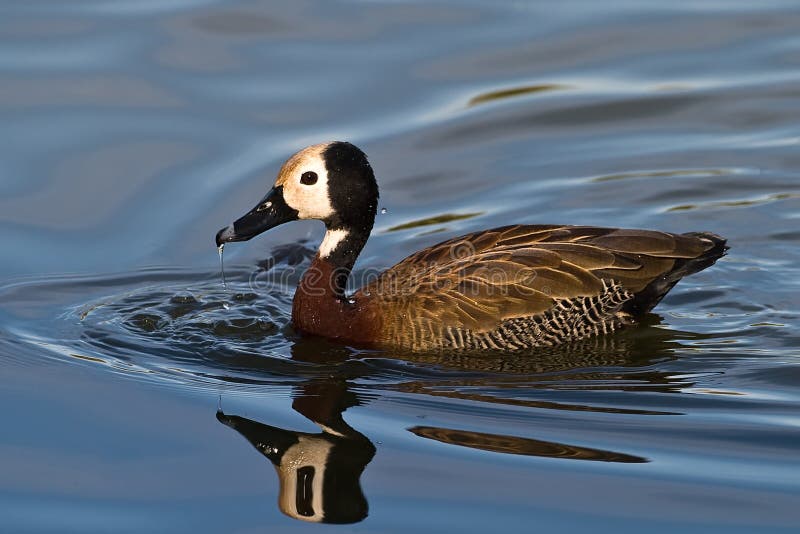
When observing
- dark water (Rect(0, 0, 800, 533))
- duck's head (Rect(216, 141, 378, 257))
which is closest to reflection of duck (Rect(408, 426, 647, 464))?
dark water (Rect(0, 0, 800, 533))

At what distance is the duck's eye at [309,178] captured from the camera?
890 cm

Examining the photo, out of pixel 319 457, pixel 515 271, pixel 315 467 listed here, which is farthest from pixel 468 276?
pixel 315 467

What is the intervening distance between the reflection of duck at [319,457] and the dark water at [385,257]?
0.02 meters

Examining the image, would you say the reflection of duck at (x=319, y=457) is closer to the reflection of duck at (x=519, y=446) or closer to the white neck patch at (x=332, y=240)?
the reflection of duck at (x=519, y=446)

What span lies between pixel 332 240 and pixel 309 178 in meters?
0.53

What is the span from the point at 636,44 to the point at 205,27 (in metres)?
4.49

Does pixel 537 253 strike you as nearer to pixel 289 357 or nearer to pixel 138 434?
pixel 289 357

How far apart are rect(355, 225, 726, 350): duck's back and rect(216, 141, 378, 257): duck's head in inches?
21.0

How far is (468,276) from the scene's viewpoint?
28.5ft

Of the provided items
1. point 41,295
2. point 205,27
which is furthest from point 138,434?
point 205,27

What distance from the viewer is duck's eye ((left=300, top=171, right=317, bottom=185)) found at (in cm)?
890

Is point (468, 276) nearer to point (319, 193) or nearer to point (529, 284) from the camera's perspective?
point (529, 284)

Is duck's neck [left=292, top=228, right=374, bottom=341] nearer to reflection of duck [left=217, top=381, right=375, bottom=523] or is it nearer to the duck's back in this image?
the duck's back

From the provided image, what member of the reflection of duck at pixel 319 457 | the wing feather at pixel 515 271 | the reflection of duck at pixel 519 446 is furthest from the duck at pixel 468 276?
the reflection of duck at pixel 519 446
